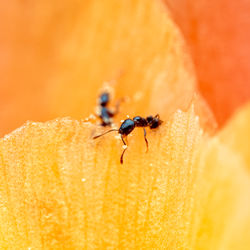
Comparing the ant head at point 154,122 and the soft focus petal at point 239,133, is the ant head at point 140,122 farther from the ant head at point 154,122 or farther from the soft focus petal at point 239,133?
the soft focus petal at point 239,133

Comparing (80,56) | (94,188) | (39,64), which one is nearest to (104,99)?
(80,56)

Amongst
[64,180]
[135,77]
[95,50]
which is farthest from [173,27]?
[95,50]

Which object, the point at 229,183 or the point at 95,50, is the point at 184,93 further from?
the point at 95,50

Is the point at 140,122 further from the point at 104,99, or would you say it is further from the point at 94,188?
the point at 104,99

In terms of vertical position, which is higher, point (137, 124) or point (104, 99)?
point (104, 99)

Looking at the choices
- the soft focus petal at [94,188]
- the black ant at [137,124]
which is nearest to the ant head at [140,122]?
the black ant at [137,124]

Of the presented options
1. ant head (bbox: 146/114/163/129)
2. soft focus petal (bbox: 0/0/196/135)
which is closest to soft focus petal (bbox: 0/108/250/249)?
ant head (bbox: 146/114/163/129)
